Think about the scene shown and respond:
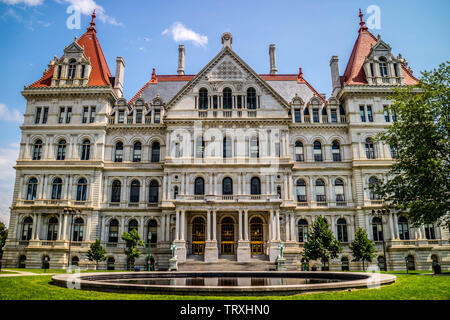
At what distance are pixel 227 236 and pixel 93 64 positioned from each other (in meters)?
27.1

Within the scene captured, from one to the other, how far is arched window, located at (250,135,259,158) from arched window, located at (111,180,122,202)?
50.7ft

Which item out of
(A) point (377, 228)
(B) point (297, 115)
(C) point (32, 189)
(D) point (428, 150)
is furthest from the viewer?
(B) point (297, 115)

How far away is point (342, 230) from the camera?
123 feet

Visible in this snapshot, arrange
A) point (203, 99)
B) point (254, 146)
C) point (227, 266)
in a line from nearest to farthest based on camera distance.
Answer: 1. point (227, 266)
2. point (254, 146)
3. point (203, 99)

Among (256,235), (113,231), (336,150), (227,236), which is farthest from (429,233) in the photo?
(113,231)

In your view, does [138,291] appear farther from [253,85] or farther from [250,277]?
[253,85]

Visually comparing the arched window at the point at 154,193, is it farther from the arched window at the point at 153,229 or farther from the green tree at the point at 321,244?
the green tree at the point at 321,244

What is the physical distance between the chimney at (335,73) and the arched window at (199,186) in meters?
21.3

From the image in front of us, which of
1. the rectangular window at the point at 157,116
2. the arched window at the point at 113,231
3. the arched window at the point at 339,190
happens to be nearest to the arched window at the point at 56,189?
the arched window at the point at 113,231

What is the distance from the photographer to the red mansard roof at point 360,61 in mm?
41438

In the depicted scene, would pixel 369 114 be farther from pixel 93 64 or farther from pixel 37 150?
pixel 37 150

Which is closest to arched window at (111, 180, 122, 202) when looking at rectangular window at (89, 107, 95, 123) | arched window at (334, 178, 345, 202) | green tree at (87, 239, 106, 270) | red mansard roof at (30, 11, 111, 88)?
green tree at (87, 239, 106, 270)

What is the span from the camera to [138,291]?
1291cm

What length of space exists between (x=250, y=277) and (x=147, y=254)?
1761 cm
